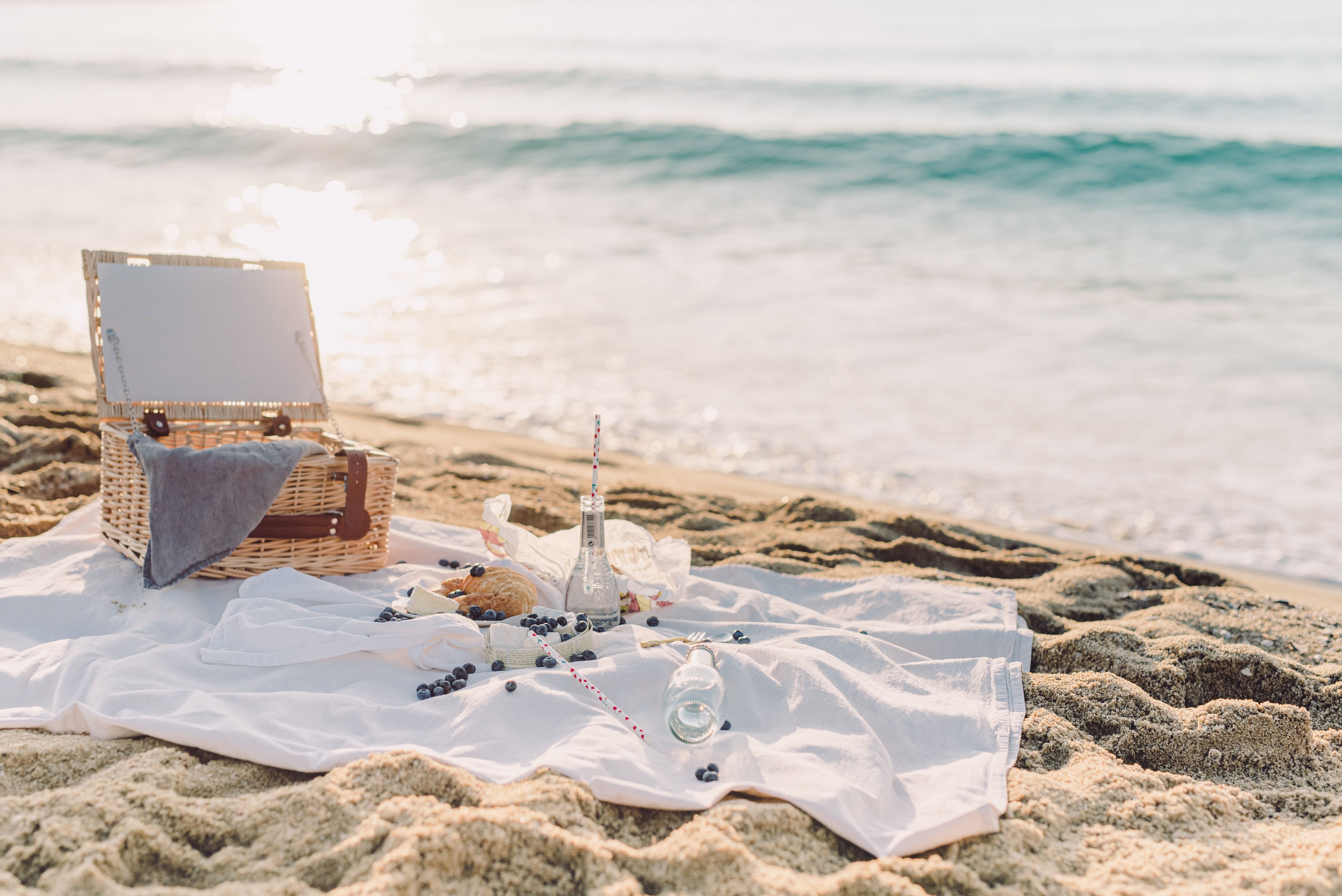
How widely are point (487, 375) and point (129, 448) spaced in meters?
4.09

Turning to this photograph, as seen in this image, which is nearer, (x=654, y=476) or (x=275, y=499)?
(x=275, y=499)

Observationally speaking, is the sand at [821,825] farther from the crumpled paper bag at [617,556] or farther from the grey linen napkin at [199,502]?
the crumpled paper bag at [617,556]

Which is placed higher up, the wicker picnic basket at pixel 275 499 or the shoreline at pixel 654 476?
the wicker picnic basket at pixel 275 499

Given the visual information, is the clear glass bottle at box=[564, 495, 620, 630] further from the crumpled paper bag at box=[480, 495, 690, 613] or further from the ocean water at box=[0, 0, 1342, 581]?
the ocean water at box=[0, 0, 1342, 581]

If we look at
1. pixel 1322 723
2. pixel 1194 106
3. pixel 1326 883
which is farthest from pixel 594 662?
pixel 1194 106

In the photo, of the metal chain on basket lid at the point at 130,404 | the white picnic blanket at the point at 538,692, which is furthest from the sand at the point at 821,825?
the metal chain on basket lid at the point at 130,404

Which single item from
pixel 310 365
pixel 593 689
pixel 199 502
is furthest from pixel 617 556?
pixel 310 365

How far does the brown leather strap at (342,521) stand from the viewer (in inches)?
123

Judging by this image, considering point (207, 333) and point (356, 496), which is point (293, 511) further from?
point (207, 333)

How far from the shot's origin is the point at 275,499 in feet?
10.1

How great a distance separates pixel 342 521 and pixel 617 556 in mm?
942

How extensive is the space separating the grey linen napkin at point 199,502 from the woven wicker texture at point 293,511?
0.31 ft

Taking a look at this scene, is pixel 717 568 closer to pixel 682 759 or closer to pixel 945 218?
pixel 682 759

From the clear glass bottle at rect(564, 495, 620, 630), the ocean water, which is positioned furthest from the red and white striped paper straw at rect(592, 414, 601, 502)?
the ocean water
